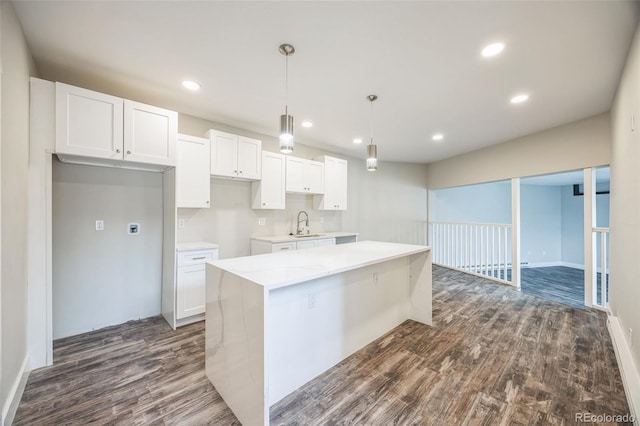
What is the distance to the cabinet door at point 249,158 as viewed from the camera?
357 cm

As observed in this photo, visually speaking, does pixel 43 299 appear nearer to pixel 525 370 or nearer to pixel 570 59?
pixel 525 370

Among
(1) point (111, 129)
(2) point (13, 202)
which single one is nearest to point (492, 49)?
(1) point (111, 129)

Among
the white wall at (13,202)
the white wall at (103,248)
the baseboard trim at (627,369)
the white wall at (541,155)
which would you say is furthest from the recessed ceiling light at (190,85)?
the white wall at (541,155)

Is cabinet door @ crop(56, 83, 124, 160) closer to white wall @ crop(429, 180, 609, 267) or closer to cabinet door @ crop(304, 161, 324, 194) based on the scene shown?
cabinet door @ crop(304, 161, 324, 194)

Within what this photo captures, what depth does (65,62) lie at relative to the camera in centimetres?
226

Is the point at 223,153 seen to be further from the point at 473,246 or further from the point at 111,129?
the point at 473,246

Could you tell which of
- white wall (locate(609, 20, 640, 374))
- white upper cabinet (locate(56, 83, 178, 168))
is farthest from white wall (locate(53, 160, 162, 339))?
white wall (locate(609, 20, 640, 374))

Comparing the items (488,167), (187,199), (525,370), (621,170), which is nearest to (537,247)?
(488,167)

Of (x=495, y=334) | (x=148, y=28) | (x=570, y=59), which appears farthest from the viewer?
(x=495, y=334)

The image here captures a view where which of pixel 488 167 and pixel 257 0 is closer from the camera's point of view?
pixel 257 0

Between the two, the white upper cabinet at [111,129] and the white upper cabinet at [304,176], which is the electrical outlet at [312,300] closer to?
the white upper cabinet at [111,129]

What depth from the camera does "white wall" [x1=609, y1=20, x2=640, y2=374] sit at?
1873 millimetres

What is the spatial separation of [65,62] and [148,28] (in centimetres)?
107

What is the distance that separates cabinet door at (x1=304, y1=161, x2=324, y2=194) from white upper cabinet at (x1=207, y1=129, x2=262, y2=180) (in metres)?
0.95
